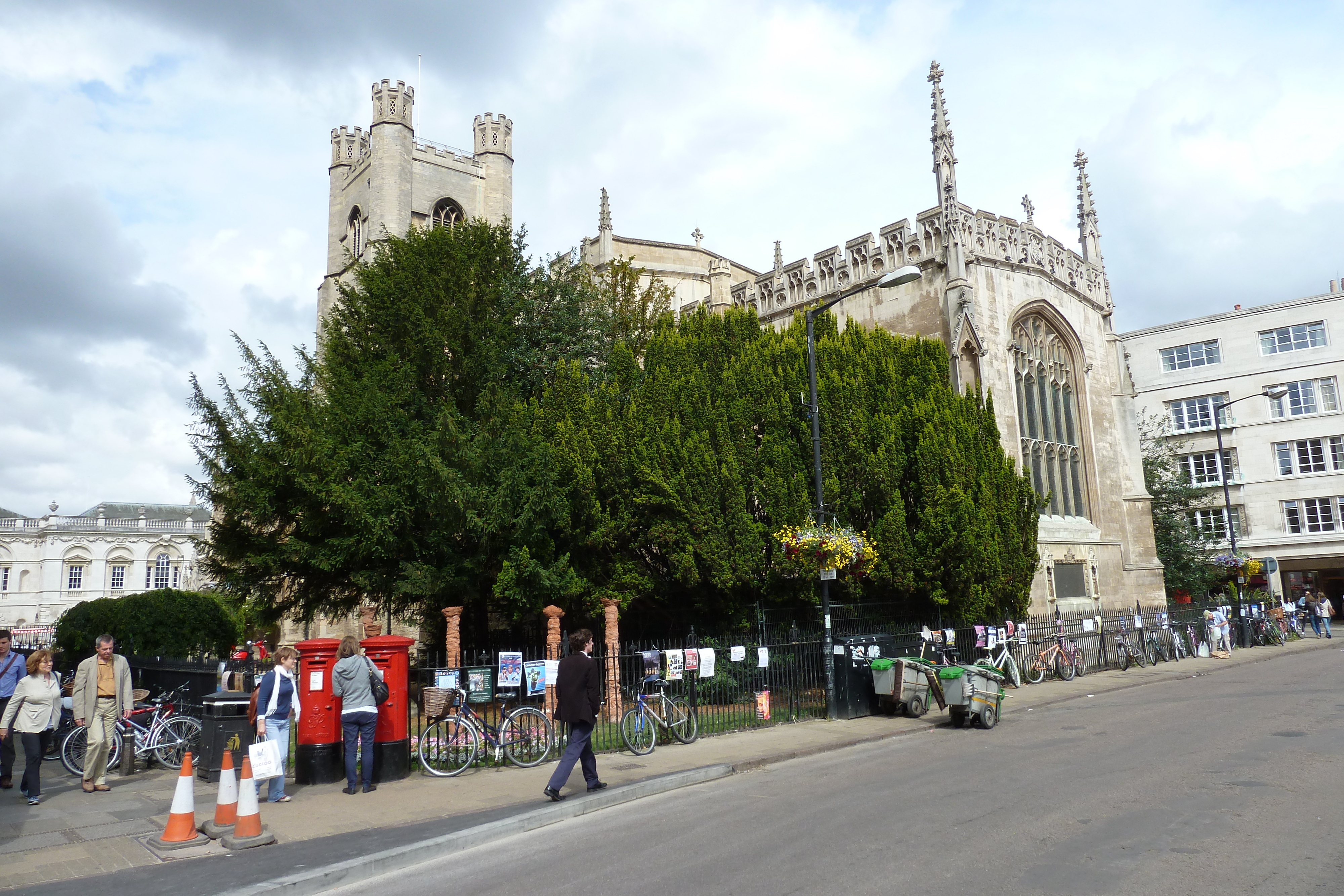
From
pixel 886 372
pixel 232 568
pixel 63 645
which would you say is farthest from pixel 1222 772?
pixel 63 645

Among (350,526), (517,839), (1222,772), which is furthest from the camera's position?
(350,526)

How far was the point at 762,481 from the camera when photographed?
16438mm

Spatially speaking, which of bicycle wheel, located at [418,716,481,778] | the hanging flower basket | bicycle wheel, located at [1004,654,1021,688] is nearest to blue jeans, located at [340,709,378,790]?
bicycle wheel, located at [418,716,481,778]

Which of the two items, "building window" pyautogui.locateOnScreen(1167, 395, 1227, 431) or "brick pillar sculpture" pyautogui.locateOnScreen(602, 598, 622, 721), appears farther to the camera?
"building window" pyautogui.locateOnScreen(1167, 395, 1227, 431)

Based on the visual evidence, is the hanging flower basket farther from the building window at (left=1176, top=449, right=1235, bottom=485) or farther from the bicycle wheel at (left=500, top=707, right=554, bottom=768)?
the building window at (left=1176, top=449, right=1235, bottom=485)

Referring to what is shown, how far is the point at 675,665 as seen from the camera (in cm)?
1216

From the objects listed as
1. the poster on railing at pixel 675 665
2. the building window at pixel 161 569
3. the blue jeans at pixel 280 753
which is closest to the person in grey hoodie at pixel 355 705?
the blue jeans at pixel 280 753

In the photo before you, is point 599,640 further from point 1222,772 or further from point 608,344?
point 1222,772

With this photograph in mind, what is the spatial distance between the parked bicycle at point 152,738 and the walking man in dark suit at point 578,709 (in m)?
5.33

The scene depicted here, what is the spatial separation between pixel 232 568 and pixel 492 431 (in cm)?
586

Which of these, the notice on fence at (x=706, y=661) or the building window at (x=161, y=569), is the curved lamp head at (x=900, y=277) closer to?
the notice on fence at (x=706, y=661)

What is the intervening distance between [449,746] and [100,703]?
3843mm

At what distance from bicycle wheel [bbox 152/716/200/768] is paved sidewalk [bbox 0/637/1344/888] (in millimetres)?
241

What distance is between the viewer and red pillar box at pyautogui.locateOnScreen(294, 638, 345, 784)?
938cm
